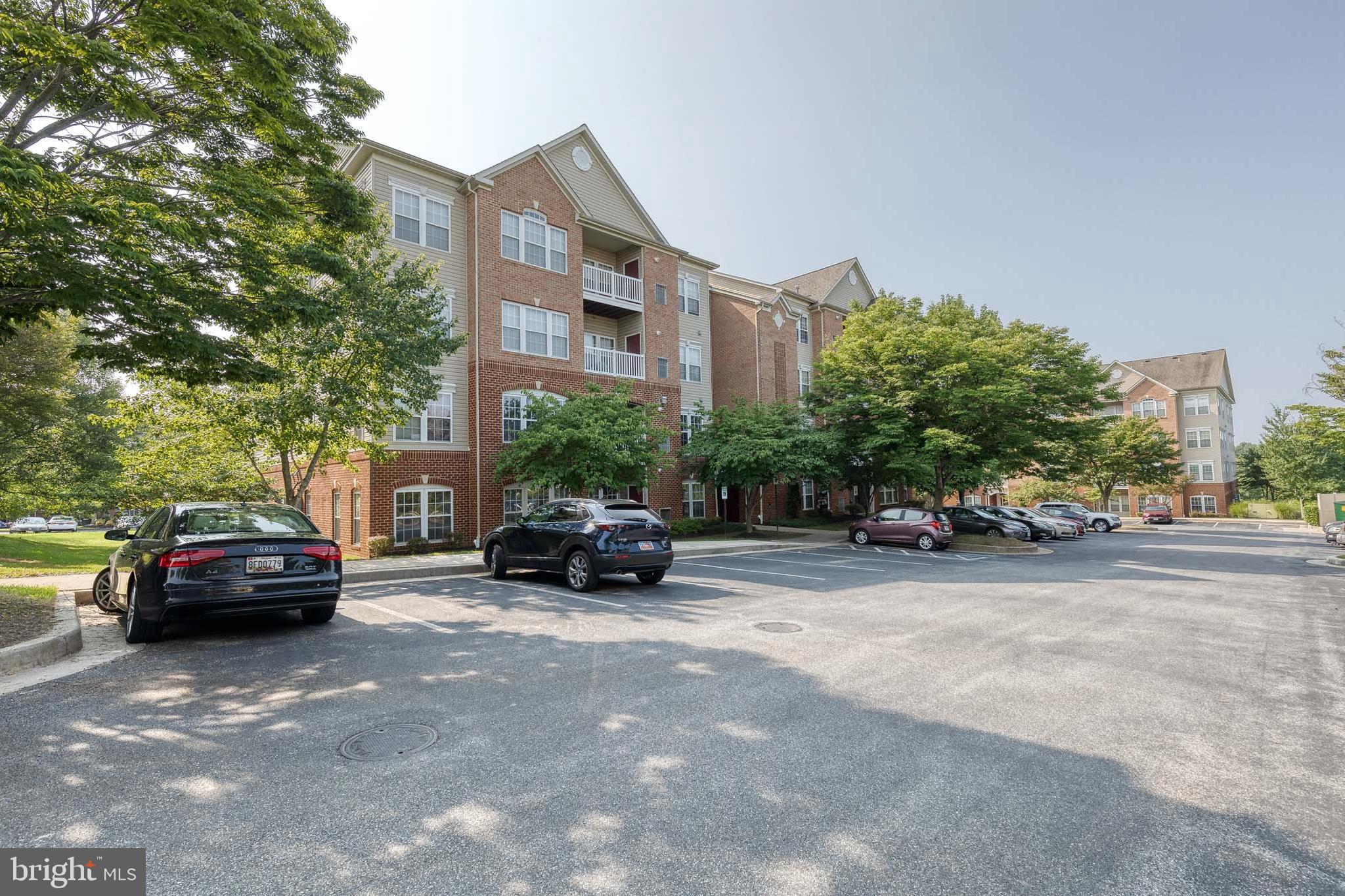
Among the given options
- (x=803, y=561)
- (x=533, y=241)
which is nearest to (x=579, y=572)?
(x=803, y=561)

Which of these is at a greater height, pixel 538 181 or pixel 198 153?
pixel 538 181

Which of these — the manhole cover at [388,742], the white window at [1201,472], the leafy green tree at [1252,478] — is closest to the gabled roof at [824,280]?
the manhole cover at [388,742]

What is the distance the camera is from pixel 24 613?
25.0ft

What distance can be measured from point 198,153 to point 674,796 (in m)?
10.9

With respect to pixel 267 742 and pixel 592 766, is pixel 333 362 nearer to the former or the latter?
pixel 267 742

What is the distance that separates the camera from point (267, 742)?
4273 millimetres

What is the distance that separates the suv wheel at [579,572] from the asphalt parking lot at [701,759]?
2682mm

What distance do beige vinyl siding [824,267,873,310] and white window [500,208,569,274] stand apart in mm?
18841

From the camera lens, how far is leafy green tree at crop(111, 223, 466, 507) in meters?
13.3

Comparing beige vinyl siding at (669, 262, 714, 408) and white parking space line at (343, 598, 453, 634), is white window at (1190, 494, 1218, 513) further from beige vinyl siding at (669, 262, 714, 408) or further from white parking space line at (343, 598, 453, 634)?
white parking space line at (343, 598, 453, 634)

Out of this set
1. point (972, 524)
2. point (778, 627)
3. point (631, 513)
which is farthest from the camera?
point (972, 524)

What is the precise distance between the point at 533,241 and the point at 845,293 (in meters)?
22.1

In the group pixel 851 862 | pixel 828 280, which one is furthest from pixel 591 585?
pixel 828 280

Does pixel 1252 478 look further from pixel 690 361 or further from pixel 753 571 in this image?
pixel 753 571
